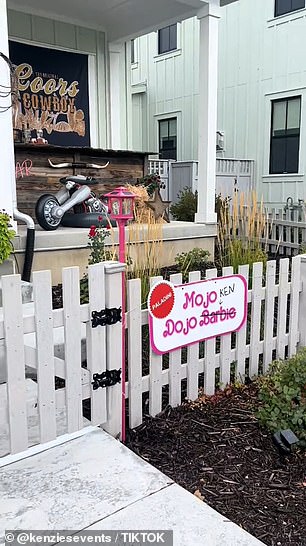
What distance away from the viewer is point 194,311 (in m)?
2.58

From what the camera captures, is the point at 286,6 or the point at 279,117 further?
the point at 279,117

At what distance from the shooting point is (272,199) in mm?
10742

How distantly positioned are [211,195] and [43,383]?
424 centimetres

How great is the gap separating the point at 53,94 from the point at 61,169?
1.54 m

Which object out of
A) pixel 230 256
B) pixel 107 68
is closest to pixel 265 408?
pixel 230 256

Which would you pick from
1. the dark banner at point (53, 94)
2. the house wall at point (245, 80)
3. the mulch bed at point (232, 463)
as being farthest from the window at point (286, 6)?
the mulch bed at point (232, 463)

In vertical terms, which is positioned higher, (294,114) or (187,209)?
(294,114)

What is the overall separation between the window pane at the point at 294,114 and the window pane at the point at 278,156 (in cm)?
37

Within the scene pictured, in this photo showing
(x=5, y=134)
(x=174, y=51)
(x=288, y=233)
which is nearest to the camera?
(x=5, y=134)

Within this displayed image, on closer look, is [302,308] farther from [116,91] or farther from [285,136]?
[285,136]

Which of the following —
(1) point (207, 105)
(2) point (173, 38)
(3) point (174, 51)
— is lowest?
(1) point (207, 105)

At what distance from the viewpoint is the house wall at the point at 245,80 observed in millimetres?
9922

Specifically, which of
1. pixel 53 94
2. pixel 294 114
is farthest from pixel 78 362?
pixel 294 114

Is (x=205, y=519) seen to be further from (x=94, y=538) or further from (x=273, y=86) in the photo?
(x=273, y=86)
